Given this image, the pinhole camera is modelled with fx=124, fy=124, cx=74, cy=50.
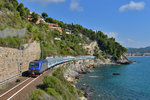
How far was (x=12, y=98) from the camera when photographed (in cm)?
1106

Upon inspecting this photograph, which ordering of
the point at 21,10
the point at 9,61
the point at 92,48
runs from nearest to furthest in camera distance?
the point at 9,61 → the point at 21,10 → the point at 92,48

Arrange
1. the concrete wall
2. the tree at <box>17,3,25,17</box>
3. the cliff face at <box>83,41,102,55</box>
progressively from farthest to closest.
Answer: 1. the cliff face at <box>83,41,102,55</box>
2. the tree at <box>17,3,25,17</box>
3. the concrete wall

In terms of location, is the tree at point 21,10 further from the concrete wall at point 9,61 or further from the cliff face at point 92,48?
the cliff face at point 92,48

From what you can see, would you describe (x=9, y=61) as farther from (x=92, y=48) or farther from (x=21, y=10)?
(x=92, y=48)

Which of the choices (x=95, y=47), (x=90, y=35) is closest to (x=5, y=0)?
(x=95, y=47)

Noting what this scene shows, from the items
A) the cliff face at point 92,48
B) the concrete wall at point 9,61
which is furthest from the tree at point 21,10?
the cliff face at point 92,48

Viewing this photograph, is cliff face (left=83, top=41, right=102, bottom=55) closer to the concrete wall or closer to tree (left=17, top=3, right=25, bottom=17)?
tree (left=17, top=3, right=25, bottom=17)

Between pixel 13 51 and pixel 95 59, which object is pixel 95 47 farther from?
pixel 13 51

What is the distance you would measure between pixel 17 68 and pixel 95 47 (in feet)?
305

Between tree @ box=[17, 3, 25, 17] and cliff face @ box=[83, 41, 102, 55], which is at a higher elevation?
tree @ box=[17, 3, 25, 17]

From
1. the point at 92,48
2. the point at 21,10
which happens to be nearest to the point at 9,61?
the point at 21,10

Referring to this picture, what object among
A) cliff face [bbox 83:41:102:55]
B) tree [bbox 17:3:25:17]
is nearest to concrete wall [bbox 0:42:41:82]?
tree [bbox 17:3:25:17]

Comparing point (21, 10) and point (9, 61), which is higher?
point (21, 10)

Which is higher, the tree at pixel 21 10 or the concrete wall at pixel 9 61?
the tree at pixel 21 10
